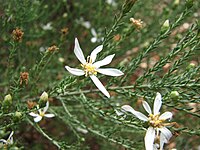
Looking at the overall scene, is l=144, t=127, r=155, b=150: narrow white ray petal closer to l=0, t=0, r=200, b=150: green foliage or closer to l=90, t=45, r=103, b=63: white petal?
l=0, t=0, r=200, b=150: green foliage

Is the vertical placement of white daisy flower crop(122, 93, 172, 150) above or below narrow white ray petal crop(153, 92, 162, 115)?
below

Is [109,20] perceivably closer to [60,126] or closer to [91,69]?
[60,126]

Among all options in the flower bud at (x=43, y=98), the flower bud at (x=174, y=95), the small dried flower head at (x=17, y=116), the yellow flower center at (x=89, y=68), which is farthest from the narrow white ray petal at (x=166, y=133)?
the small dried flower head at (x=17, y=116)

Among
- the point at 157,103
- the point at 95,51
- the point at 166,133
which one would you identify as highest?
the point at 95,51

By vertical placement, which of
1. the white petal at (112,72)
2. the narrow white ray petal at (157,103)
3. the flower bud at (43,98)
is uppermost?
the white petal at (112,72)

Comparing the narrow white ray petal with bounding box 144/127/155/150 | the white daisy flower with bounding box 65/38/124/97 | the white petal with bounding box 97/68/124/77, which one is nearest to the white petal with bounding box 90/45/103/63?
the white daisy flower with bounding box 65/38/124/97

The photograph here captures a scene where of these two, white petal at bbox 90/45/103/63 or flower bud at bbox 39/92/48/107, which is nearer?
flower bud at bbox 39/92/48/107

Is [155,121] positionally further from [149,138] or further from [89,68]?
[89,68]

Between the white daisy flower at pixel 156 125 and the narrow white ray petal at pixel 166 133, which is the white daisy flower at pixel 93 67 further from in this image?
the narrow white ray petal at pixel 166 133

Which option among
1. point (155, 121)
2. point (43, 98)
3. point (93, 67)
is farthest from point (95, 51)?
point (155, 121)
